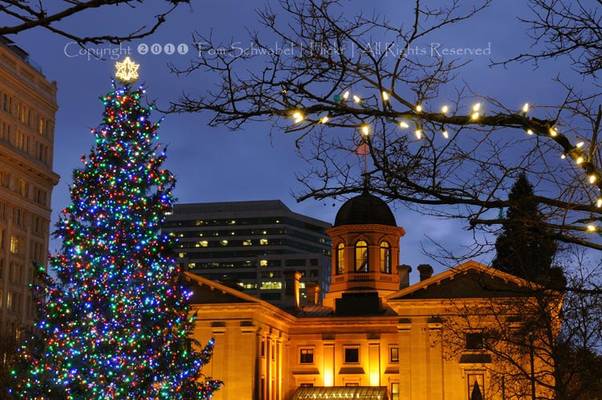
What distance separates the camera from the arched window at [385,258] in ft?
265

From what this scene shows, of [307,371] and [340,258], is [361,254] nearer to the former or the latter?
[340,258]

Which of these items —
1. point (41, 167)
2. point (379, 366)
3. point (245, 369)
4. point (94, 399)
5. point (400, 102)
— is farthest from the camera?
point (41, 167)

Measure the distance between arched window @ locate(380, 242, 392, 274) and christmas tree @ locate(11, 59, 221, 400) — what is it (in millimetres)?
43810

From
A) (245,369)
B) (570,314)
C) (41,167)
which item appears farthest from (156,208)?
(41,167)

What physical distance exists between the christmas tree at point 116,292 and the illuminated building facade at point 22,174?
197 feet

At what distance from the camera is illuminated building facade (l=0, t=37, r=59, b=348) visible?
100m

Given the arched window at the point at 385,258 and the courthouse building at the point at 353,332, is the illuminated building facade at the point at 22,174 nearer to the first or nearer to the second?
the courthouse building at the point at 353,332

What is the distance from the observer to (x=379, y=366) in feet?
258

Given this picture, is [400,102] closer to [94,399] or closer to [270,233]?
[94,399]

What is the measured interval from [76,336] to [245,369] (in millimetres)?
36995

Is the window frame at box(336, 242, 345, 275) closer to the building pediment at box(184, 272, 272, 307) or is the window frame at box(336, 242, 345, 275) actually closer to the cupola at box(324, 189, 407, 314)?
the cupola at box(324, 189, 407, 314)

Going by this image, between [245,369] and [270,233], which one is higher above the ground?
[270,233]

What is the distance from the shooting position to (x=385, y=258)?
81.1 m

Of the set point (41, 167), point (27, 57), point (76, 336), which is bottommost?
point (76, 336)
